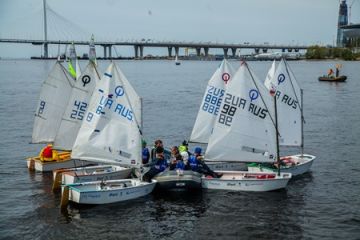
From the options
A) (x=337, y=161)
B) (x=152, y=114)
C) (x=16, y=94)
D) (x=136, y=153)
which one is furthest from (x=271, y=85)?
(x=16, y=94)

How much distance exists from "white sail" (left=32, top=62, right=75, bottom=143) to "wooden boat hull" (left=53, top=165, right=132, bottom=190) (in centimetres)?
659

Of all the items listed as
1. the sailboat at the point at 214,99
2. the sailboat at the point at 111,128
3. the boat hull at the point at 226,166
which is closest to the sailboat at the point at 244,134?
the boat hull at the point at 226,166

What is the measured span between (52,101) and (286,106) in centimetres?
1713

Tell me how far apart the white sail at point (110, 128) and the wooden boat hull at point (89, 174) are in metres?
1.09

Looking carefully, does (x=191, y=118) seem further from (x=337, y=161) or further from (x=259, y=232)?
(x=259, y=232)

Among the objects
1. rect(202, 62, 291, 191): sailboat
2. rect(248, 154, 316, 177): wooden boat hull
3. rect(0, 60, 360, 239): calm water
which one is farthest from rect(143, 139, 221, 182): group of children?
rect(248, 154, 316, 177): wooden boat hull

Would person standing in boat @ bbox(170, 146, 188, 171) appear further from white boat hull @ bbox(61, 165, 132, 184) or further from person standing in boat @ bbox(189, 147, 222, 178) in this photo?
white boat hull @ bbox(61, 165, 132, 184)

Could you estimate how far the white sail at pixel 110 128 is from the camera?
31.3 metres

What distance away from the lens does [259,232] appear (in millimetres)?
25656

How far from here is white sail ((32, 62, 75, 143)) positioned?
3788cm

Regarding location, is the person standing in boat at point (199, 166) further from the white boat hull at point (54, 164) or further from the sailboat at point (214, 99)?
the white boat hull at point (54, 164)

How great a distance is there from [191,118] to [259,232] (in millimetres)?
41140

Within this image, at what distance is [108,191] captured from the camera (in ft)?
94.9

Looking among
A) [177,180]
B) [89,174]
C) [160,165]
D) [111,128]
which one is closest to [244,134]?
[177,180]
